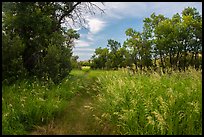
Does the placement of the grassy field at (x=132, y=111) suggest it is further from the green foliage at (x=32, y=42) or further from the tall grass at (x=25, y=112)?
the green foliage at (x=32, y=42)

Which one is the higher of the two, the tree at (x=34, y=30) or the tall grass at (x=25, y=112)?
the tree at (x=34, y=30)

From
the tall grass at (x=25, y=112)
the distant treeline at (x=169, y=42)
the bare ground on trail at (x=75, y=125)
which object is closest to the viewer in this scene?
the tall grass at (x=25, y=112)

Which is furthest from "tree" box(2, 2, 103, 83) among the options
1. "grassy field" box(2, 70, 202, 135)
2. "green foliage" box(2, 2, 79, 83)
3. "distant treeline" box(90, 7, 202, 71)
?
"distant treeline" box(90, 7, 202, 71)

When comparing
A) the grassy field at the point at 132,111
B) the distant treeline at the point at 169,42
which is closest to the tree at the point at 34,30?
the grassy field at the point at 132,111

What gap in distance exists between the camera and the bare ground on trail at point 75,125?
19.4 feet

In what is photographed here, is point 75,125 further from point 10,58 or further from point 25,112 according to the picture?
point 10,58

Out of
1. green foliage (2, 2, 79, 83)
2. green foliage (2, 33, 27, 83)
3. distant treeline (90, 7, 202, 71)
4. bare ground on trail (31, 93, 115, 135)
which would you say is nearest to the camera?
bare ground on trail (31, 93, 115, 135)

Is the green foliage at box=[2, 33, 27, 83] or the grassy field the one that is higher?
the green foliage at box=[2, 33, 27, 83]

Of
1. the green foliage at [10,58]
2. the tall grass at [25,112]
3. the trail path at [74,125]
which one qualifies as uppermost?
the green foliage at [10,58]

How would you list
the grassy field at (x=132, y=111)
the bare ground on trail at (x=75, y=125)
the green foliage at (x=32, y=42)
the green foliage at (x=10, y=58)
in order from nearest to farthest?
the grassy field at (x=132, y=111), the bare ground on trail at (x=75, y=125), the green foliage at (x=10, y=58), the green foliage at (x=32, y=42)

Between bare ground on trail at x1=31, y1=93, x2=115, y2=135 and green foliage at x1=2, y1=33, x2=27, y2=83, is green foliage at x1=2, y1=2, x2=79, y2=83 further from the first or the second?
bare ground on trail at x1=31, y1=93, x2=115, y2=135

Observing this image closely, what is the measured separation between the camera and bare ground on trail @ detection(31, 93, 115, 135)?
5914 millimetres

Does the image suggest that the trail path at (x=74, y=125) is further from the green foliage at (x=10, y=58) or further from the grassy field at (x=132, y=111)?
the green foliage at (x=10, y=58)

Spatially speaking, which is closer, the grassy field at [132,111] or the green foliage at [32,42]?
the grassy field at [132,111]
